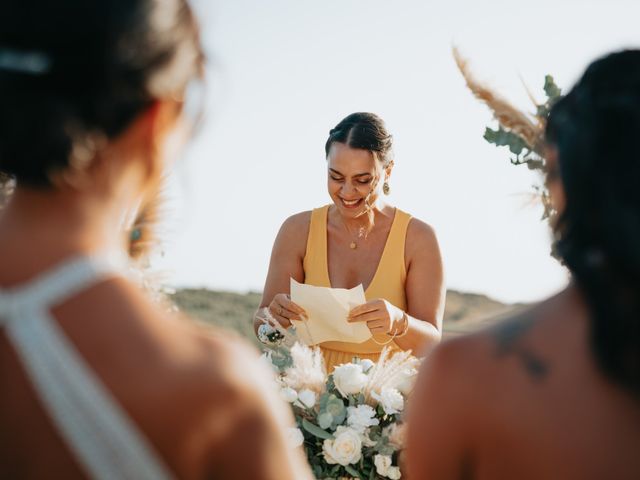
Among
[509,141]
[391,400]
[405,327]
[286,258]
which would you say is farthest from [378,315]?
[509,141]

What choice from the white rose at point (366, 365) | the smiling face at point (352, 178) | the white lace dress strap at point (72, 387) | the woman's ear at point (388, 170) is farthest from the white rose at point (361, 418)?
the woman's ear at point (388, 170)

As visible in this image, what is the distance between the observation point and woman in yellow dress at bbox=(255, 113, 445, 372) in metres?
4.52

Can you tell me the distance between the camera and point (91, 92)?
128 centimetres

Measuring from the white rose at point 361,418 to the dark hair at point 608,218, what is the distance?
167 cm

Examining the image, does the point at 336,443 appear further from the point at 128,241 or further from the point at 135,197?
the point at 135,197

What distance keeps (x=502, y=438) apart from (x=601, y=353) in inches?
8.6

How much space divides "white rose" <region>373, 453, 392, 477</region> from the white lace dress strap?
1859 mm

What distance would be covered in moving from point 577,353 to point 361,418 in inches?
66.7

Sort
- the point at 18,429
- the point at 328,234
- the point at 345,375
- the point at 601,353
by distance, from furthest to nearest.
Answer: the point at 328,234 < the point at 345,375 < the point at 601,353 < the point at 18,429

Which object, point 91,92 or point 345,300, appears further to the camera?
point 345,300

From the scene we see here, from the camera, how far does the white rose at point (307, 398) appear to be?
3105mm

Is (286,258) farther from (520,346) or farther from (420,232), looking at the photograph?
(520,346)

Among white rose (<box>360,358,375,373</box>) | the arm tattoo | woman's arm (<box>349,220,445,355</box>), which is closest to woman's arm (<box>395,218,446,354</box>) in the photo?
woman's arm (<box>349,220,445,355</box>)

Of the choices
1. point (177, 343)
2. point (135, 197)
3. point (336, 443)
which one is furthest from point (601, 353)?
point (336, 443)
